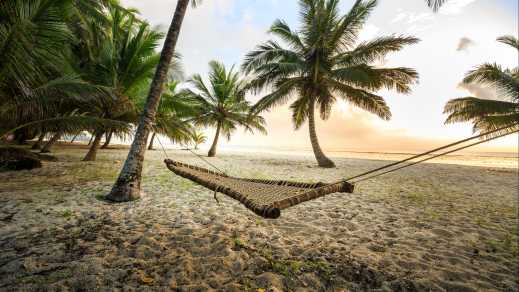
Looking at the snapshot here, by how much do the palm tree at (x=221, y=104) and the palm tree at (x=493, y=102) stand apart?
798 cm

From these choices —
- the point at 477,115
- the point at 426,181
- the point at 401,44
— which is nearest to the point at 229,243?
the point at 426,181

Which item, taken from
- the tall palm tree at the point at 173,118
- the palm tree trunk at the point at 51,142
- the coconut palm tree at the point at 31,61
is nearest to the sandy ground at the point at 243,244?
the coconut palm tree at the point at 31,61

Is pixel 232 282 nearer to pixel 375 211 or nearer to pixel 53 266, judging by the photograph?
pixel 53 266

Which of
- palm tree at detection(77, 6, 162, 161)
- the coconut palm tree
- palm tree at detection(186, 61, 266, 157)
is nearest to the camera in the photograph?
the coconut palm tree

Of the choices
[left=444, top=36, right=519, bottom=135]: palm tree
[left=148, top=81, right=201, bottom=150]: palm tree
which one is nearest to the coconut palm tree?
[left=148, top=81, right=201, bottom=150]: palm tree

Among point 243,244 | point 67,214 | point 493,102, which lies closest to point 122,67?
point 67,214

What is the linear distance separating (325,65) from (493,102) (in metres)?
5.76

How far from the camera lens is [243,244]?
2189 millimetres

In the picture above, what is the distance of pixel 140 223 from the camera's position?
2.54 metres

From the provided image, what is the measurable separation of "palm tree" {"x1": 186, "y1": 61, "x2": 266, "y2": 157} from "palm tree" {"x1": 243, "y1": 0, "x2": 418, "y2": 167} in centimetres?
323

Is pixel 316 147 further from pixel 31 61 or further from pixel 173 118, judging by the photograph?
pixel 31 61

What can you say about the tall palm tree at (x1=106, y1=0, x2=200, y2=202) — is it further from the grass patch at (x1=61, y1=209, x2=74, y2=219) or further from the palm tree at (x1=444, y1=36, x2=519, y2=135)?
the palm tree at (x1=444, y1=36, x2=519, y2=135)

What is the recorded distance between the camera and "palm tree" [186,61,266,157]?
11.4 metres

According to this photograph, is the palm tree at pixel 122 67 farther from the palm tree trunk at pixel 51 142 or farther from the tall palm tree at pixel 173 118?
the palm tree trunk at pixel 51 142
